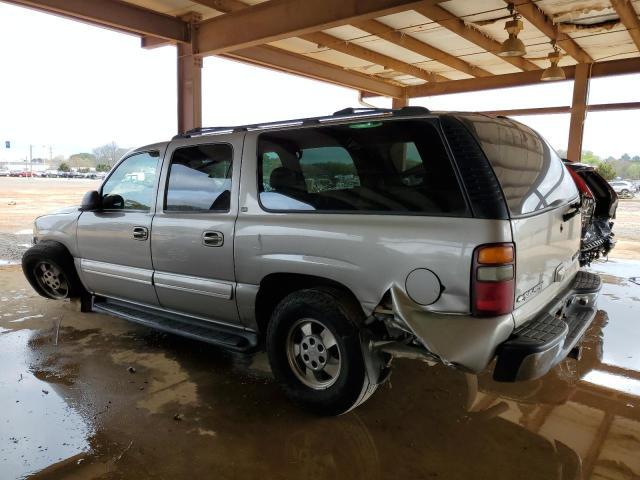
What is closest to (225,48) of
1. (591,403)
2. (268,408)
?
(268,408)

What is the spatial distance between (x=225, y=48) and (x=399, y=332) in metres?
6.89

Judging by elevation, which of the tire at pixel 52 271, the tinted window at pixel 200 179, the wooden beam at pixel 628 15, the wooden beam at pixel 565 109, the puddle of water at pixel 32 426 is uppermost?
the wooden beam at pixel 628 15

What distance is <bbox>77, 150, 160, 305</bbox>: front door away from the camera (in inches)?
157

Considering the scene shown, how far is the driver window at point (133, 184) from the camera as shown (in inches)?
160

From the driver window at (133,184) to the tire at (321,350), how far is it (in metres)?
1.76

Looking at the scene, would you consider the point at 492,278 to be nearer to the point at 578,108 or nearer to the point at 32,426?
the point at 32,426

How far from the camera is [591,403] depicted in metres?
3.22

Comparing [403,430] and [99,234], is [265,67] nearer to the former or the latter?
[99,234]

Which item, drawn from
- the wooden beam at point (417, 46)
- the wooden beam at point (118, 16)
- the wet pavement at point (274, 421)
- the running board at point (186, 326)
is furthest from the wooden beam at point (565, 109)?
the running board at point (186, 326)

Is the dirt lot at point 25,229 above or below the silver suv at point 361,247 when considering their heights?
below

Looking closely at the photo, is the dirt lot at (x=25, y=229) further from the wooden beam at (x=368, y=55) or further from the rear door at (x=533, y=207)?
the wooden beam at (x=368, y=55)

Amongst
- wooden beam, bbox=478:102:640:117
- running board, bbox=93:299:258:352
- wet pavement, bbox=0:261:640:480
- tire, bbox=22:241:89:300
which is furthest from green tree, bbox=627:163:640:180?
tire, bbox=22:241:89:300

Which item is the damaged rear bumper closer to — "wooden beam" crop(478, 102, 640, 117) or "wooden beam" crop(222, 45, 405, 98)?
"wooden beam" crop(222, 45, 405, 98)

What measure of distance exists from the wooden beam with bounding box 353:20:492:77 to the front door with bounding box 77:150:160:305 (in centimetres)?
601
